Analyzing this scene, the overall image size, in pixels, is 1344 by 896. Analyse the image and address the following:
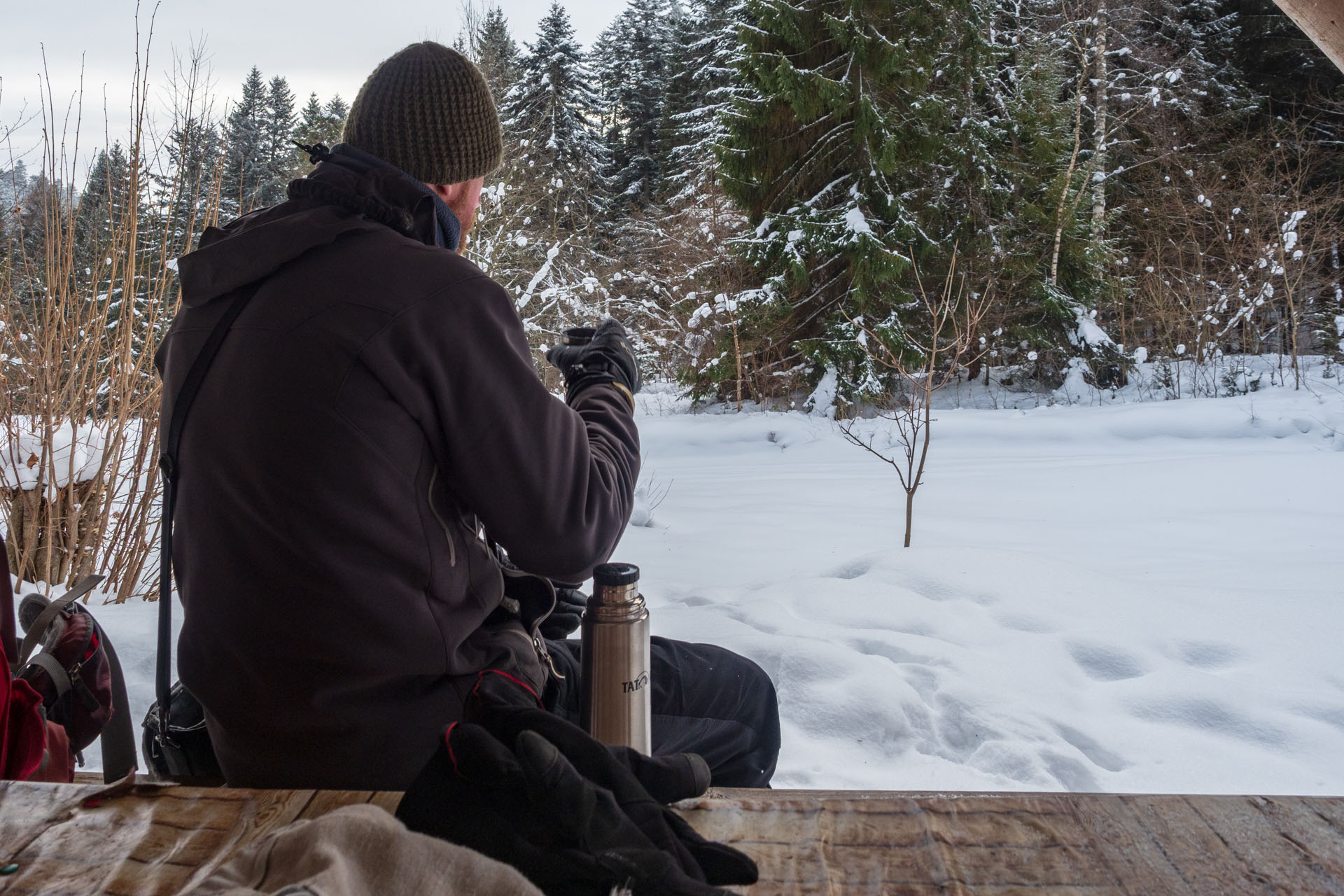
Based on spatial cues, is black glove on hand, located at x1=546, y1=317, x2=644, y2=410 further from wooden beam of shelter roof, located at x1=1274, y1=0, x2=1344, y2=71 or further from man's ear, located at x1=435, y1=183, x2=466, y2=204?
wooden beam of shelter roof, located at x1=1274, y1=0, x2=1344, y2=71

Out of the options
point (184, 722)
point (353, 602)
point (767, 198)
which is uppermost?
point (767, 198)

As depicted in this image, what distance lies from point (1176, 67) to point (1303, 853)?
18.5m

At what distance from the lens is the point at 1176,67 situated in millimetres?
15766

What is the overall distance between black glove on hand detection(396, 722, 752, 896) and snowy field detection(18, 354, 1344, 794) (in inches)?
62.7

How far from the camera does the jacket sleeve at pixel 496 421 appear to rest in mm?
1104

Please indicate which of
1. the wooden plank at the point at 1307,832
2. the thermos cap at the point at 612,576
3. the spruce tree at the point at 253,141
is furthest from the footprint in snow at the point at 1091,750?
the spruce tree at the point at 253,141

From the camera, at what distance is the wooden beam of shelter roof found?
1.29 m

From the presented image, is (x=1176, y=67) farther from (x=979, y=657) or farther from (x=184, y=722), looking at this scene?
(x=184, y=722)

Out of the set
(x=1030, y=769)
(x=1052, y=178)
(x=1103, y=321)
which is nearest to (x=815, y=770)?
(x=1030, y=769)

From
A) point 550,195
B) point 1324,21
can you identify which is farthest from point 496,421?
point 550,195

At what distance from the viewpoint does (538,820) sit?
0.79m

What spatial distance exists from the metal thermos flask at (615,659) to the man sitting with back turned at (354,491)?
100mm

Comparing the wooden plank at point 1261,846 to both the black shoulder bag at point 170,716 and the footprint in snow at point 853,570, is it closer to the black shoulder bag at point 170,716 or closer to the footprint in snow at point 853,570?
the black shoulder bag at point 170,716

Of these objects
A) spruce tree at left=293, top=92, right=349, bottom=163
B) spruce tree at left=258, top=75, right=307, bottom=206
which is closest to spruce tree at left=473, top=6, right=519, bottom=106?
spruce tree at left=293, top=92, right=349, bottom=163
